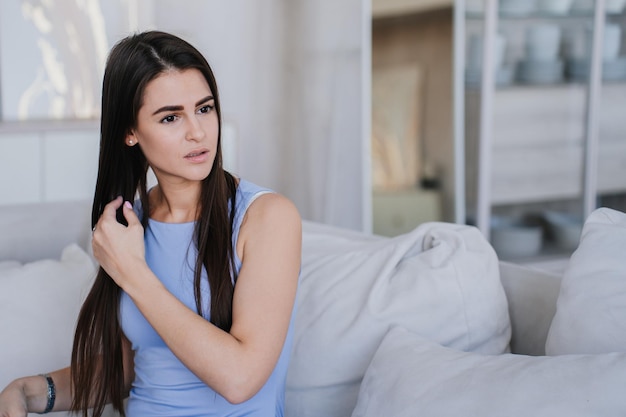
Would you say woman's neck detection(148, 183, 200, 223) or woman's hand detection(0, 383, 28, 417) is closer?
woman's hand detection(0, 383, 28, 417)

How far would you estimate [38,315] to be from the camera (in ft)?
5.25

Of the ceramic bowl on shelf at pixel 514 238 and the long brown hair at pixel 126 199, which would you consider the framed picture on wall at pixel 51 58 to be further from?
the ceramic bowl on shelf at pixel 514 238

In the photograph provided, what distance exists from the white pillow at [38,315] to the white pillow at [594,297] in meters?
0.96

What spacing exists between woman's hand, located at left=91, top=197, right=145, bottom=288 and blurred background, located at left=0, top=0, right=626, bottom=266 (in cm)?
203

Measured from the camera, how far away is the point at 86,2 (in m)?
2.53

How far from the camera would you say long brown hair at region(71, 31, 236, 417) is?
1.33 meters

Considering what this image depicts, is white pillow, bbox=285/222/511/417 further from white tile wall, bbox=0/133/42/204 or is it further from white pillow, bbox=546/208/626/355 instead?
white tile wall, bbox=0/133/42/204

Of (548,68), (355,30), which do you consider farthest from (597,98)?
(355,30)

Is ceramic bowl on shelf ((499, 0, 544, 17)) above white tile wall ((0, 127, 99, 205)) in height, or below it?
above

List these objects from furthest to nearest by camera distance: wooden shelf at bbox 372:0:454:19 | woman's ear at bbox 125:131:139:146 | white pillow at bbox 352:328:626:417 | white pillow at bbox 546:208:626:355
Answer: wooden shelf at bbox 372:0:454:19, woman's ear at bbox 125:131:139:146, white pillow at bbox 546:208:626:355, white pillow at bbox 352:328:626:417

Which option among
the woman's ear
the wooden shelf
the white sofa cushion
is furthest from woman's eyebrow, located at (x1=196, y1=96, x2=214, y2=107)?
the wooden shelf

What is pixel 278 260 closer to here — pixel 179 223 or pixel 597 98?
pixel 179 223

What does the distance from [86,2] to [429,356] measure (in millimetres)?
1811

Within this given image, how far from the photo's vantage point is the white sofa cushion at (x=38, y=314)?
1546mm
